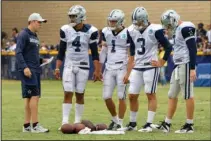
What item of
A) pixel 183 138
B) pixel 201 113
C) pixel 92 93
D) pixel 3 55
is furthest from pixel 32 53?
pixel 3 55

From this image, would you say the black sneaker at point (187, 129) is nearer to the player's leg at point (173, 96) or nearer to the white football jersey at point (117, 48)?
the player's leg at point (173, 96)

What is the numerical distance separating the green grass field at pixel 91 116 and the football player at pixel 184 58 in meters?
0.30

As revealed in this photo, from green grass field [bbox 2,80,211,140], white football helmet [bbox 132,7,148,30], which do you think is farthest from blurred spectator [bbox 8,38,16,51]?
white football helmet [bbox 132,7,148,30]

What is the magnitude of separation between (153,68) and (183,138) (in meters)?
1.90

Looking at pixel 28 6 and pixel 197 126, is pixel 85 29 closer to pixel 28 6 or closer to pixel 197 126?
pixel 197 126

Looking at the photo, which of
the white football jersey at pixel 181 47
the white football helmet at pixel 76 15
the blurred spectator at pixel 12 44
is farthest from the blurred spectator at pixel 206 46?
the white football helmet at pixel 76 15

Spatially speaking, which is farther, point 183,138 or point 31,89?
point 31,89

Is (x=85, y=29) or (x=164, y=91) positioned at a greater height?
(x=85, y=29)

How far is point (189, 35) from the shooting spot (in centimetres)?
1145

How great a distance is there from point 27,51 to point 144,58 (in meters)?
2.13

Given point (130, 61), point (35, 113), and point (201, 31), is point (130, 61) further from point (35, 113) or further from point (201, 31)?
point (201, 31)

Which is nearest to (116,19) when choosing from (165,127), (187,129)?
(165,127)

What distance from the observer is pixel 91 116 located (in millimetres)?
14758

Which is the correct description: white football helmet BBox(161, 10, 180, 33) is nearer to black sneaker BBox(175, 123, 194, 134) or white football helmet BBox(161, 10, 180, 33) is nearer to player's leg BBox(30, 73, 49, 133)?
black sneaker BBox(175, 123, 194, 134)
